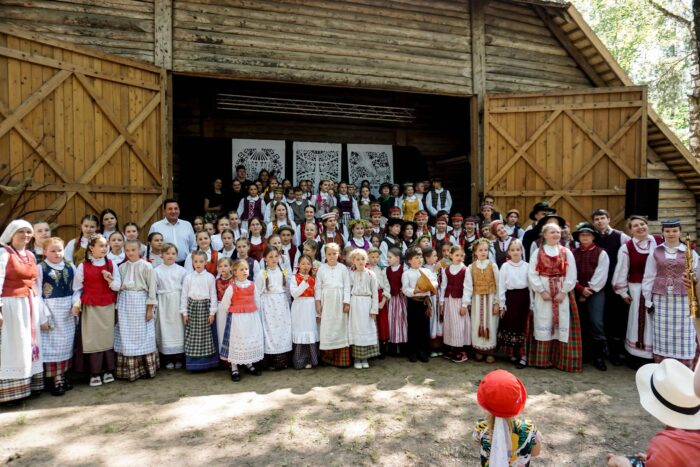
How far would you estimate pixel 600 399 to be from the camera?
4.32 metres

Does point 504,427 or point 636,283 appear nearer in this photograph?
point 504,427

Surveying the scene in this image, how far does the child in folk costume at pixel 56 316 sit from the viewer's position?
442cm

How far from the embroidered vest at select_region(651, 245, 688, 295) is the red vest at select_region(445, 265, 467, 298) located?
2030 mm

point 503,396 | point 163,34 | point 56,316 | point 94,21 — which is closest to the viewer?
point 503,396

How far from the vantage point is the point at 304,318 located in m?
5.26

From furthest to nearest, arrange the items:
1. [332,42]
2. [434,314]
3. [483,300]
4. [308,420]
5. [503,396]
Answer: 1. [332,42]
2. [434,314]
3. [483,300]
4. [308,420]
5. [503,396]

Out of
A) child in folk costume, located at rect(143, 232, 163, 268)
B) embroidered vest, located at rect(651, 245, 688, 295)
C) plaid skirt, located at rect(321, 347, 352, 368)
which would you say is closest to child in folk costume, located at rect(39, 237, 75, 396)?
child in folk costume, located at rect(143, 232, 163, 268)

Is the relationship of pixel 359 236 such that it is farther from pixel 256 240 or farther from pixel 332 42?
pixel 332 42

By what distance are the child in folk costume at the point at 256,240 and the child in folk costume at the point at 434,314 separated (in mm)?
2088

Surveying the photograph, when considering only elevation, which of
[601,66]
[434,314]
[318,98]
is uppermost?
[601,66]

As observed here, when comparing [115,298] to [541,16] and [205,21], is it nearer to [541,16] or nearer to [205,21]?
[205,21]

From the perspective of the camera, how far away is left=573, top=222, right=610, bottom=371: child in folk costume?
5.31m

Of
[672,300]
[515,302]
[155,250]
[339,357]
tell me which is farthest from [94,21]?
[672,300]

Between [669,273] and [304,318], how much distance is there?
13.0 ft
